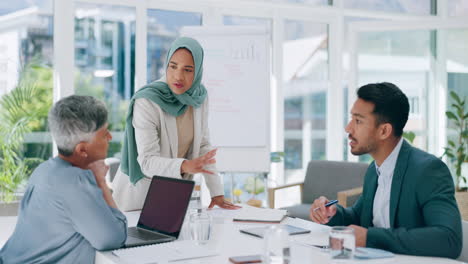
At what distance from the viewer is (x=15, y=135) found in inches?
186

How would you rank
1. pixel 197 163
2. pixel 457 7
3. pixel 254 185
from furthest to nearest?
pixel 457 7
pixel 254 185
pixel 197 163

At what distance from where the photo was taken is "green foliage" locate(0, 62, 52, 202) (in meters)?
4.61

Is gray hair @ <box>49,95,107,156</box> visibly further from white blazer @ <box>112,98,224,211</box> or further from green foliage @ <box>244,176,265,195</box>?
green foliage @ <box>244,176,265,195</box>

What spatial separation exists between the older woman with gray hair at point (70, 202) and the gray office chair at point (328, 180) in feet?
9.30

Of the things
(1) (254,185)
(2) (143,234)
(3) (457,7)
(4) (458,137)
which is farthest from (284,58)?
(2) (143,234)

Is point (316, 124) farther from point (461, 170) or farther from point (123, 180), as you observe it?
point (123, 180)

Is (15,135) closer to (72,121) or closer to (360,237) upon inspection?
(72,121)

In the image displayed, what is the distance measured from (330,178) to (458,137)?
2080mm

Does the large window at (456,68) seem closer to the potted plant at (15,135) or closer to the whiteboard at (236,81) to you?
the whiteboard at (236,81)

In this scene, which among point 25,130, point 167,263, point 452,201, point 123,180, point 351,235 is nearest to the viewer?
point 351,235

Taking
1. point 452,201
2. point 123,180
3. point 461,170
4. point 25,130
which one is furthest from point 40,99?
point 461,170

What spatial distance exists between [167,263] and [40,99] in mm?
3625

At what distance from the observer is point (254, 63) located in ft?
16.0

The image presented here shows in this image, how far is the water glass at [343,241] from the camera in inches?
61.9
